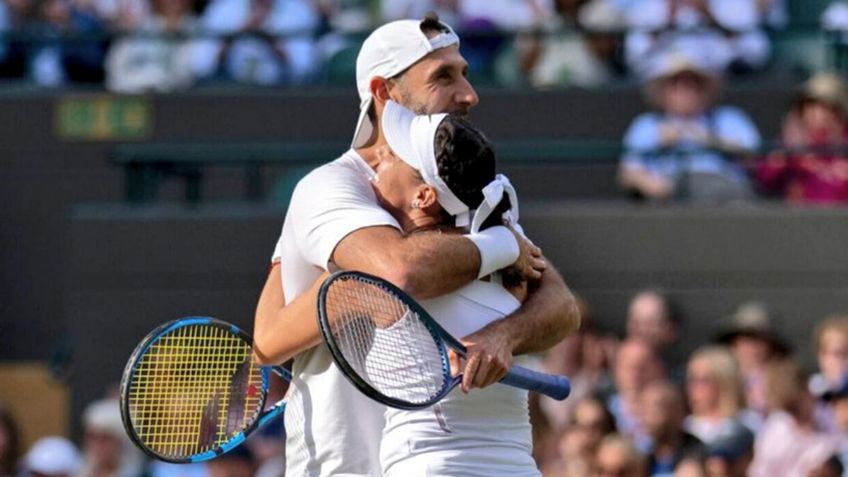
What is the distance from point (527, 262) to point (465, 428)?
49 centimetres

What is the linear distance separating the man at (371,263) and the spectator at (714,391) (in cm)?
359

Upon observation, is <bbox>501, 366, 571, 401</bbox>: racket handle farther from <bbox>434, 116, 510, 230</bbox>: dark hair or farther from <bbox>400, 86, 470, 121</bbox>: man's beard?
<bbox>400, 86, 470, 121</bbox>: man's beard

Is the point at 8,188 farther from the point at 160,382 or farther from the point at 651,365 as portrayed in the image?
the point at 160,382

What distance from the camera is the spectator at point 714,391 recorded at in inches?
346

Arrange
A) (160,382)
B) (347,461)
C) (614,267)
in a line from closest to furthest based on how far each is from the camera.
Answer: (347,461)
(160,382)
(614,267)

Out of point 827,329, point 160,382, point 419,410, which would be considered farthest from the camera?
point 827,329

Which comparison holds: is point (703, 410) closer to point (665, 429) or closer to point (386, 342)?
point (665, 429)

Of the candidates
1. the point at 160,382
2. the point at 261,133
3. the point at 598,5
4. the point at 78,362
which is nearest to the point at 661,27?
the point at 598,5

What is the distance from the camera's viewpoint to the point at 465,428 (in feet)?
16.2

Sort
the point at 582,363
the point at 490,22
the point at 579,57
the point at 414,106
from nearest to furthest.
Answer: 1. the point at 414,106
2. the point at 582,363
3. the point at 579,57
4. the point at 490,22

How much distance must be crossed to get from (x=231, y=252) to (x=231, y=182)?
109 centimetres

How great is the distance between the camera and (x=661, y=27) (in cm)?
1119

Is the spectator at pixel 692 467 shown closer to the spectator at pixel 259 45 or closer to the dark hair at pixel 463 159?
the dark hair at pixel 463 159

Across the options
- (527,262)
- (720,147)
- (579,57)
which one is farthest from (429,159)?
(579,57)
